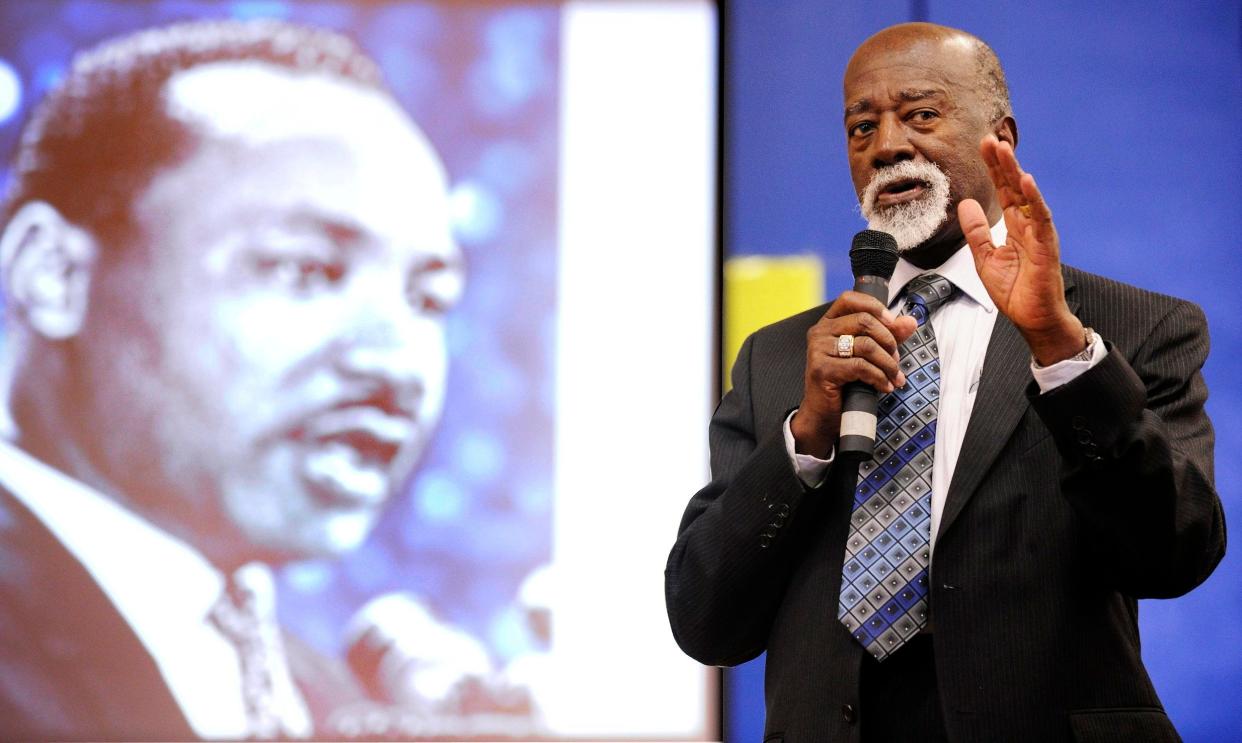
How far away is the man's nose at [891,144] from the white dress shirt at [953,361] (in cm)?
16

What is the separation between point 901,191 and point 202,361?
2237 millimetres

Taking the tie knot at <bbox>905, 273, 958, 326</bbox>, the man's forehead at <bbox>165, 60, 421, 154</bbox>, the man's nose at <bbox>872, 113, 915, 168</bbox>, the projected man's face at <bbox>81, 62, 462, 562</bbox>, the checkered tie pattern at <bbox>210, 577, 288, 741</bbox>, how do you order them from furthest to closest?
the man's forehead at <bbox>165, 60, 421, 154</bbox>
the projected man's face at <bbox>81, 62, 462, 562</bbox>
the checkered tie pattern at <bbox>210, 577, 288, 741</bbox>
the man's nose at <bbox>872, 113, 915, 168</bbox>
the tie knot at <bbox>905, 273, 958, 326</bbox>

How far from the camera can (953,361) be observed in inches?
68.7

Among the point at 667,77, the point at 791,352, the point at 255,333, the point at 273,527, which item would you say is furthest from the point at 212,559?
the point at 791,352

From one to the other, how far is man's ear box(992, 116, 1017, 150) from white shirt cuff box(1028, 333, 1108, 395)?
0.61 m

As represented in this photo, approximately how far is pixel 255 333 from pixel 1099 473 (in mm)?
2590

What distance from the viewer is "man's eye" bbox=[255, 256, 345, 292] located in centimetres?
353

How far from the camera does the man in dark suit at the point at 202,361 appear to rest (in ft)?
11.1

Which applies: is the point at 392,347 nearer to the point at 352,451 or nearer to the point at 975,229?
the point at 352,451

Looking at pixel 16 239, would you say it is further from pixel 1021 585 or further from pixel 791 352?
pixel 1021 585

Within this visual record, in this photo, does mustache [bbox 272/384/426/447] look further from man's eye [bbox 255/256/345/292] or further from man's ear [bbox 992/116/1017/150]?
man's ear [bbox 992/116/1017/150]

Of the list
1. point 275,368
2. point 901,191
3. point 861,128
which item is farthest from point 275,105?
point 901,191

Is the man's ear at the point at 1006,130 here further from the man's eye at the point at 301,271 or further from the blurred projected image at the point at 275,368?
the man's eye at the point at 301,271

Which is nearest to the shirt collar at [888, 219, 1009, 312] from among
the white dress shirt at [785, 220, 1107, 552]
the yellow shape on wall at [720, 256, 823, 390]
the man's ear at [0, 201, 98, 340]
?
the white dress shirt at [785, 220, 1107, 552]
